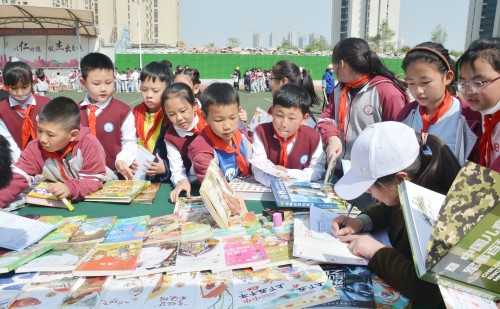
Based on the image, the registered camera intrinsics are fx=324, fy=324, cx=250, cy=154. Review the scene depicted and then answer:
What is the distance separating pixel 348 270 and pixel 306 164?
1109 millimetres

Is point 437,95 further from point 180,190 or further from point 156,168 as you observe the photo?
point 156,168

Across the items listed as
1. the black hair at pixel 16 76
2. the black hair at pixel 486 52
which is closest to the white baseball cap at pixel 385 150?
the black hair at pixel 486 52

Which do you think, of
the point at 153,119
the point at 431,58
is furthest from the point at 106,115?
the point at 431,58

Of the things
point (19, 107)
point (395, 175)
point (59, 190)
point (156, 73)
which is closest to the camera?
point (395, 175)

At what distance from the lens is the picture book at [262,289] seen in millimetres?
1039

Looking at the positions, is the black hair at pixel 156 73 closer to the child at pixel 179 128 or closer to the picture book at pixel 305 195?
the child at pixel 179 128

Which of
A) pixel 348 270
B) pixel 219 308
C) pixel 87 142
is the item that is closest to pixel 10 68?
pixel 87 142

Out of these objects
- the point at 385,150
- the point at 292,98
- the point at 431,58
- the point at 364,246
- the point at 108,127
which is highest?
the point at 431,58

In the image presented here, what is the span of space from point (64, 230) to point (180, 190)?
0.64 meters

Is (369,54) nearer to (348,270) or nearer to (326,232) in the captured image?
(326,232)

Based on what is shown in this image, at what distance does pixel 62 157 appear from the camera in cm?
194

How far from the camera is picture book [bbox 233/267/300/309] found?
1.04 meters

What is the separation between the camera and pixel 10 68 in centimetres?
264

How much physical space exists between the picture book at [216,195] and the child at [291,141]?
0.47 m
